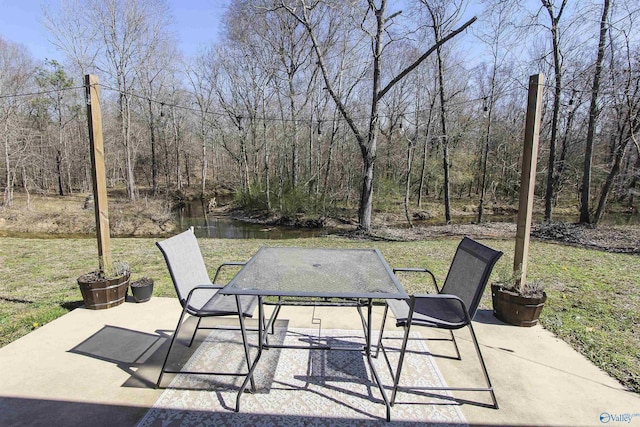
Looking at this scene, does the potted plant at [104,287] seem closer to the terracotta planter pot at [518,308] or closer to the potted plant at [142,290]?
the potted plant at [142,290]

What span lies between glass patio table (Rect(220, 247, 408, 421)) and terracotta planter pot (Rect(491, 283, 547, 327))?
129 cm

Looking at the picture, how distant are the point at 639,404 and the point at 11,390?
3633 millimetres

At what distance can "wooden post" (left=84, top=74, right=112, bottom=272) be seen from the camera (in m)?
3.08

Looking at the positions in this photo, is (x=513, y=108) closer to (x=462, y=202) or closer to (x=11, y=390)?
(x=462, y=202)

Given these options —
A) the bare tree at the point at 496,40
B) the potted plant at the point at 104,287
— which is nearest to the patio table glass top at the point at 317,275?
the potted plant at the point at 104,287

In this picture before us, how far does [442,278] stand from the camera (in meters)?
4.41

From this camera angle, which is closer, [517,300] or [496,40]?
[517,300]

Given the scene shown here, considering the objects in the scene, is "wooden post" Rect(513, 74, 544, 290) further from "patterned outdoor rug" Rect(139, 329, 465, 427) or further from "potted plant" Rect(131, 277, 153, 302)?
Answer: "potted plant" Rect(131, 277, 153, 302)

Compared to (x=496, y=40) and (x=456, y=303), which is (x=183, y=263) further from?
(x=496, y=40)

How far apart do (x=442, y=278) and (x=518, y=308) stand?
1567 millimetres

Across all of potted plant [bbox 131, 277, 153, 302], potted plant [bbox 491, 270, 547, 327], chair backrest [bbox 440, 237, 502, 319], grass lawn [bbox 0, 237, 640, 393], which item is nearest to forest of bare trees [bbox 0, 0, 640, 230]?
grass lawn [bbox 0, 237, 640, 393]

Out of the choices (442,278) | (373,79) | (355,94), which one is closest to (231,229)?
(373,79)

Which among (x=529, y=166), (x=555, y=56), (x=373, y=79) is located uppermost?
(x=555, y=56)

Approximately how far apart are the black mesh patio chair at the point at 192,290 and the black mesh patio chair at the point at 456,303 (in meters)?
0.95
